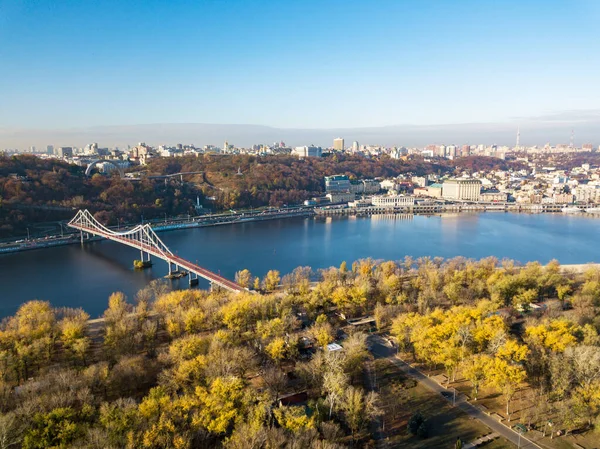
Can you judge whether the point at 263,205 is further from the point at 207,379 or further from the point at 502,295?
the point at 207,379

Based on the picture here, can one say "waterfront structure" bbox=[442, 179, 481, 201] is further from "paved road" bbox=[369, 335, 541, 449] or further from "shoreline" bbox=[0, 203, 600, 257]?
"paved road" bbox=[369, 335, 541, 449]

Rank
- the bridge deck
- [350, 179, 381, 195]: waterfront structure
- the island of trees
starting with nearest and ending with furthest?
the island of trees → the bridge deck → [350, 179, 381, 195]: waterfront structure

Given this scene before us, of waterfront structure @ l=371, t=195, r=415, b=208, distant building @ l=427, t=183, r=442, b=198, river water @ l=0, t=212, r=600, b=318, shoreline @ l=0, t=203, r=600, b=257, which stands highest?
distant building @ l=427, t=183, r=442, b=198

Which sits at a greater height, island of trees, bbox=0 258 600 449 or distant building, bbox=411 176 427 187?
distant building, bbox=411 176 427 187

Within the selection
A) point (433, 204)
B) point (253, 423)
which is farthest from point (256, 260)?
point (433, 204)

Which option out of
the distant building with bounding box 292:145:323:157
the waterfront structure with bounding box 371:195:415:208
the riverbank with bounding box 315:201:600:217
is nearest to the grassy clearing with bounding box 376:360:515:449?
the riverbank with bounding box 315:201:600:217

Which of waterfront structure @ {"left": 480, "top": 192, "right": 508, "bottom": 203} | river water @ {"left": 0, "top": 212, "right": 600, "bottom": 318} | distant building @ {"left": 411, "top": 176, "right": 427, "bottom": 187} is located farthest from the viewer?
distant building @ {"left": 411, "top": 176, "right": 427, "bottom": 187}

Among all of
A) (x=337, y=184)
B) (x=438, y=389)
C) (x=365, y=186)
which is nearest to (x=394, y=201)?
(x=337, y=184)
